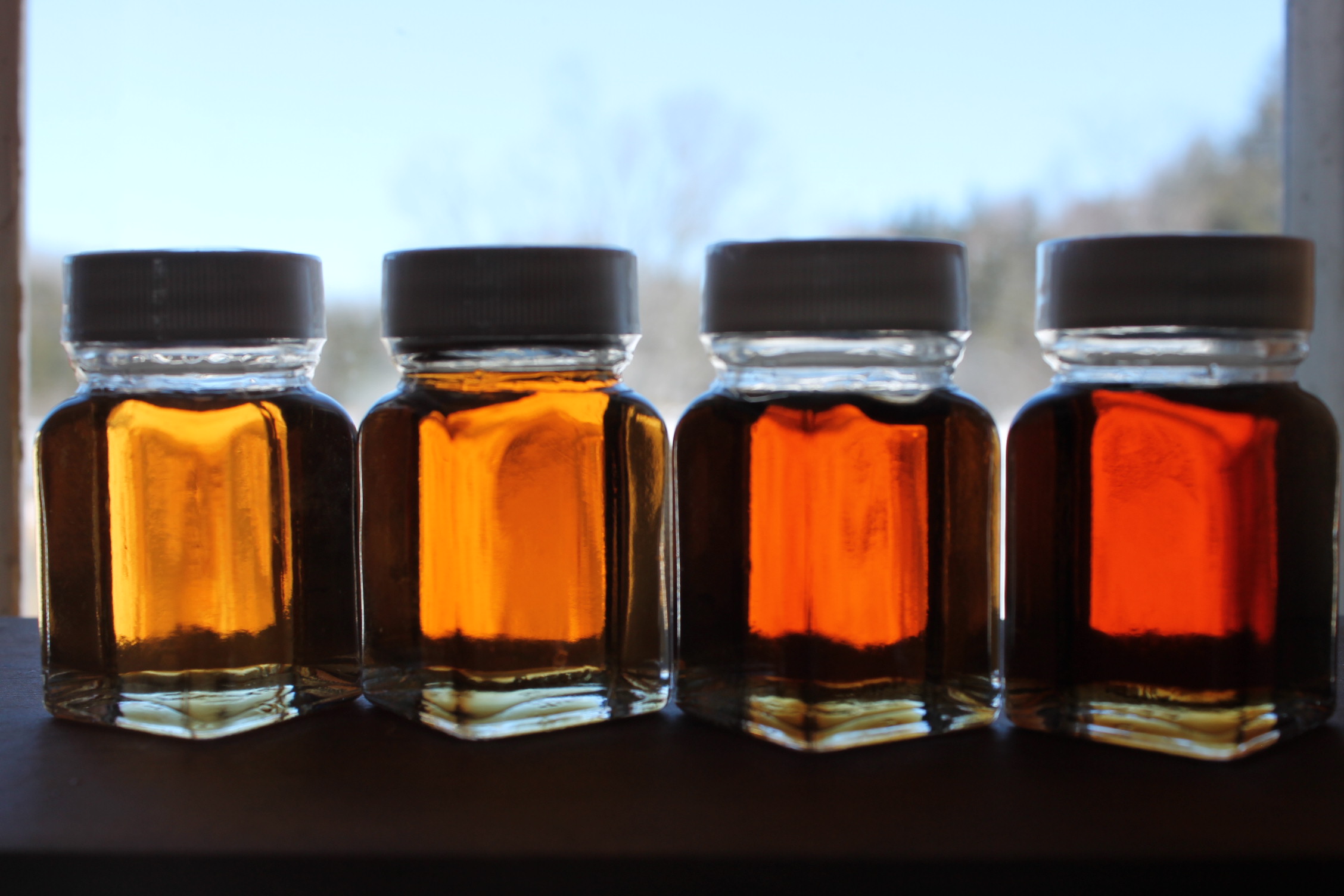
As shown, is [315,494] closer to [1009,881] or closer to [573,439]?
[573,439]

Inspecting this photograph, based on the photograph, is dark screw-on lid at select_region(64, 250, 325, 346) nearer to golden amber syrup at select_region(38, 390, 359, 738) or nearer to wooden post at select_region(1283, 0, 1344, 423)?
golden amber syrup at select_region(38, 390, 359, 738)

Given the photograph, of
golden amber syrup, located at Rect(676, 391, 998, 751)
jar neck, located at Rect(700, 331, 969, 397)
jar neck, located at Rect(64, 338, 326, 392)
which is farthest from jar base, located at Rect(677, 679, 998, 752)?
jar neck, located at Rect(64, 338, 326, 392)

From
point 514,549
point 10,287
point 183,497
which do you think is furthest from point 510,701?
point 10,287

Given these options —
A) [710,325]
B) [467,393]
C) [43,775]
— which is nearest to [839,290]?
[710,325]

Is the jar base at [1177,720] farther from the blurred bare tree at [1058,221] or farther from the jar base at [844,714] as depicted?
the blurred bare tree at [1058,221]

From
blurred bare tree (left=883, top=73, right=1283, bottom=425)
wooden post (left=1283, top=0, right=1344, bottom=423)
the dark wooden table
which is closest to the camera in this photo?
the dark wooden table
